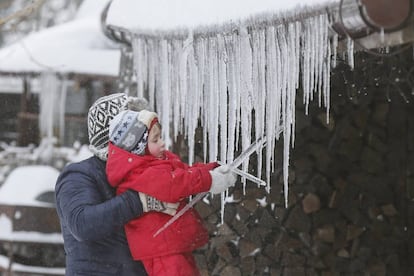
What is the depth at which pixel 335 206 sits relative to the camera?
566 cm

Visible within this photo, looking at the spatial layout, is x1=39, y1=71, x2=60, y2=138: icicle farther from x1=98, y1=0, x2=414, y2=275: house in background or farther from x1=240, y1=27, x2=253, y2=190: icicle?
x1=240, y1=27, x2=253, y2=190: icicle

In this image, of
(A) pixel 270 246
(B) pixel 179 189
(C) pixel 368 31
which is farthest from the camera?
(A) pixel 270 246

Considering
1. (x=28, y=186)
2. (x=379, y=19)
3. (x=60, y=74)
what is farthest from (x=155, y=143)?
(x=60, y=74)

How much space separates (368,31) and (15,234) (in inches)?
190

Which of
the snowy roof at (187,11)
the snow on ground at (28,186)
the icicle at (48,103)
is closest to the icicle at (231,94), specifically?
the snowy roof at (187,11)

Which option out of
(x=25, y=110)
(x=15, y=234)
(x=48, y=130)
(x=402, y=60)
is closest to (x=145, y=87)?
(x=402, y=60)

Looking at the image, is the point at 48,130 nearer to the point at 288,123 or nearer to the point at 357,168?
the point at 357,168

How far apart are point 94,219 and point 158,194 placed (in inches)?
10.6

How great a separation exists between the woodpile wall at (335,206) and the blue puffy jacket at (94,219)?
228cm

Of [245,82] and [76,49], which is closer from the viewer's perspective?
[245,82]

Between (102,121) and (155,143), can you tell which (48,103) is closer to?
(102,121)

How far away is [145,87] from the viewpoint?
5656 millimetres

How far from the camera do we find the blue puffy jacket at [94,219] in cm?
291

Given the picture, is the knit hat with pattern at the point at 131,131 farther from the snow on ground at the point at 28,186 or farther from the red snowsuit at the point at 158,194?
the snow on ground at the point at 28,186
